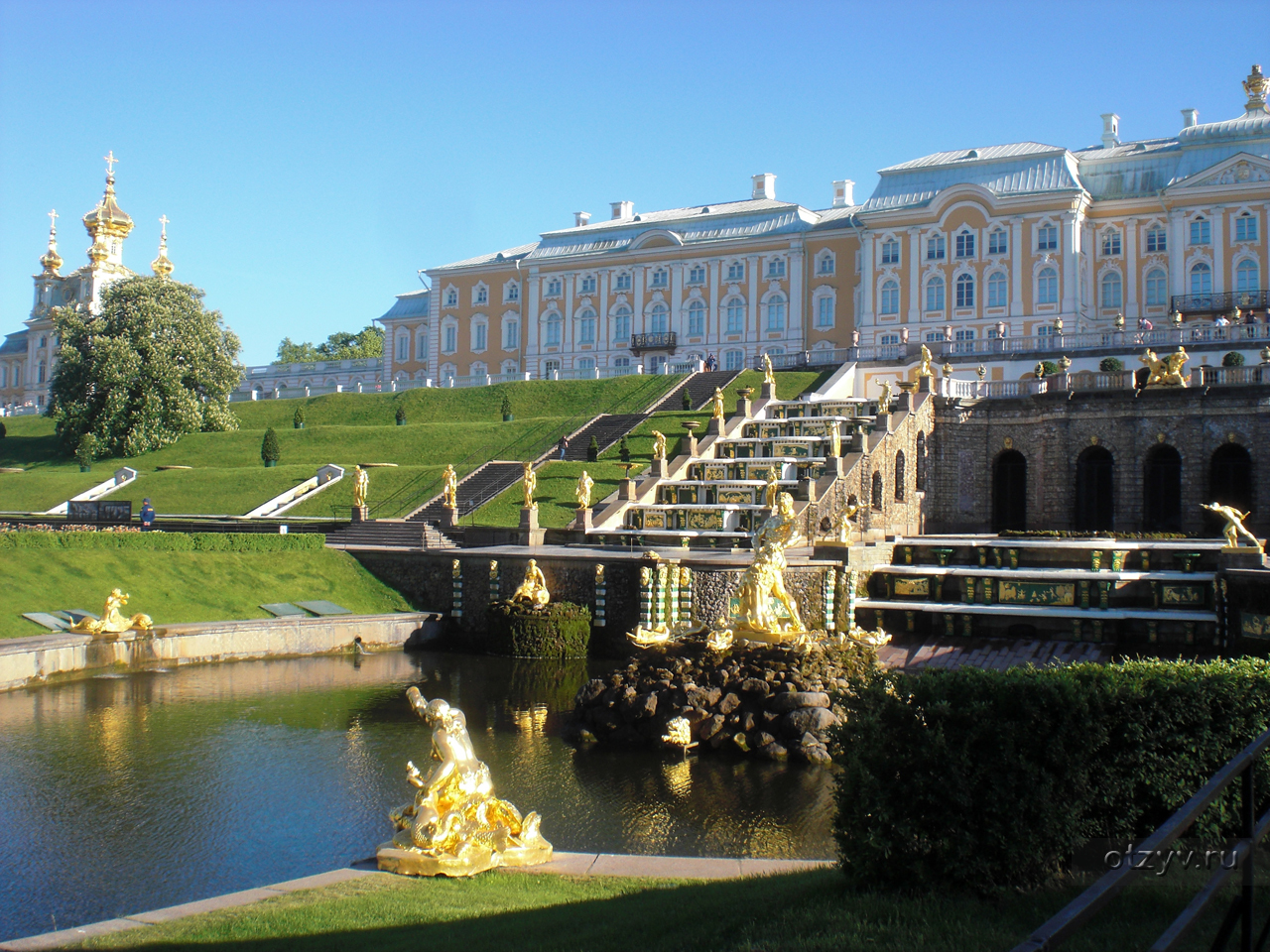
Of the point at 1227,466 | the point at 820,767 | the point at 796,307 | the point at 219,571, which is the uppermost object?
the point at 796,307

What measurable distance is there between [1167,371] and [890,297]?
25.6 meters

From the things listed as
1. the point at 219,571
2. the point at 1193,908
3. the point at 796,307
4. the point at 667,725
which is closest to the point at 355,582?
the point at 219,571

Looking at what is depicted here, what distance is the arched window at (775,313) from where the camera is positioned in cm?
6594

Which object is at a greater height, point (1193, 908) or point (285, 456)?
point (285, 456)

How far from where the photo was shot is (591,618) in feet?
86.2

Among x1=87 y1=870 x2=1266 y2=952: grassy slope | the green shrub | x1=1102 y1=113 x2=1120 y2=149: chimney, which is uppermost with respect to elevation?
x1=1102 y1=113 x2=1120 y2=149: chimney

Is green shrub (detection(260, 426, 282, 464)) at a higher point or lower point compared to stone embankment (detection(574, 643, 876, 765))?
higher

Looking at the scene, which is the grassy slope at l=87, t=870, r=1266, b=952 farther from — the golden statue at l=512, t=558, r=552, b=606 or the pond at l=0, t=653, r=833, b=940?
the golden statue at l=512, t=558, r=552, b=606

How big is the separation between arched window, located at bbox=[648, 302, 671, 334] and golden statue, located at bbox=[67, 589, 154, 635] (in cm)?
4989

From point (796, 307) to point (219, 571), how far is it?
44634 millimetres

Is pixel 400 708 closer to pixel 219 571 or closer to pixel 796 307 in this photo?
pixel 219 571

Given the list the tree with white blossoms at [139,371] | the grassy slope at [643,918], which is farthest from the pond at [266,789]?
the tree with white blossoms at [139,371]

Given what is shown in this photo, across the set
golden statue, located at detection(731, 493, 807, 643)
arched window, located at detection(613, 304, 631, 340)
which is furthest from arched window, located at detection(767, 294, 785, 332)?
golden statue, located at detection(731, 493, 807, 643)

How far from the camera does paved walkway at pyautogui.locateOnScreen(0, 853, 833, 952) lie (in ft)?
28.2
